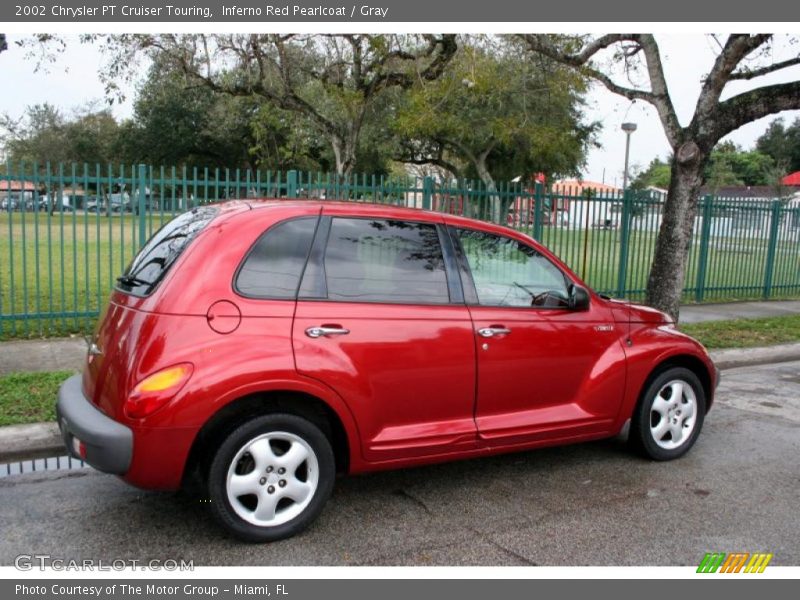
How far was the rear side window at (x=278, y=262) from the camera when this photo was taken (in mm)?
3588

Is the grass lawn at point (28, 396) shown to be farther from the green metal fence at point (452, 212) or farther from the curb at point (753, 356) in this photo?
the curb at point (753, 356)

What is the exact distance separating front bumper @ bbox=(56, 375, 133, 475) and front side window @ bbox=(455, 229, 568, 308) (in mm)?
2156

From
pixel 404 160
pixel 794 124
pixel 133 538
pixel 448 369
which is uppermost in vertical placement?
pixel 794 124

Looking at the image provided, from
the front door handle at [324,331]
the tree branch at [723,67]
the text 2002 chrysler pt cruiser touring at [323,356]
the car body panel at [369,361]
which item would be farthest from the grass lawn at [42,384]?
the tree branch at [723,67]

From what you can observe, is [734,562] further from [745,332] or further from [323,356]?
[745,332]

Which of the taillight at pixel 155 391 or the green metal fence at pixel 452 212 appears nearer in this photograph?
the taillight at pixel 155 391

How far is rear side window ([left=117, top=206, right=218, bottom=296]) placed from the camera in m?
3.65

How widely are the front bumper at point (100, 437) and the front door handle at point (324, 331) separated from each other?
994 mm

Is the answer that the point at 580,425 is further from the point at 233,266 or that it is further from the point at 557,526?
the point at 233,266

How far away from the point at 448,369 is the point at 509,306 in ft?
2.09

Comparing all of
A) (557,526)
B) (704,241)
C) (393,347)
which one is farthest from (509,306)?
(704,241)

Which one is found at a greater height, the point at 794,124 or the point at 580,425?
the point at 794,124

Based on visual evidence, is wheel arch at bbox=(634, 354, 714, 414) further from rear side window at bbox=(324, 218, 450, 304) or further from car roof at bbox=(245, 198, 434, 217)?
car roof at bbox=(245, 198, 434, 217)

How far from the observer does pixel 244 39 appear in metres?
13.2
